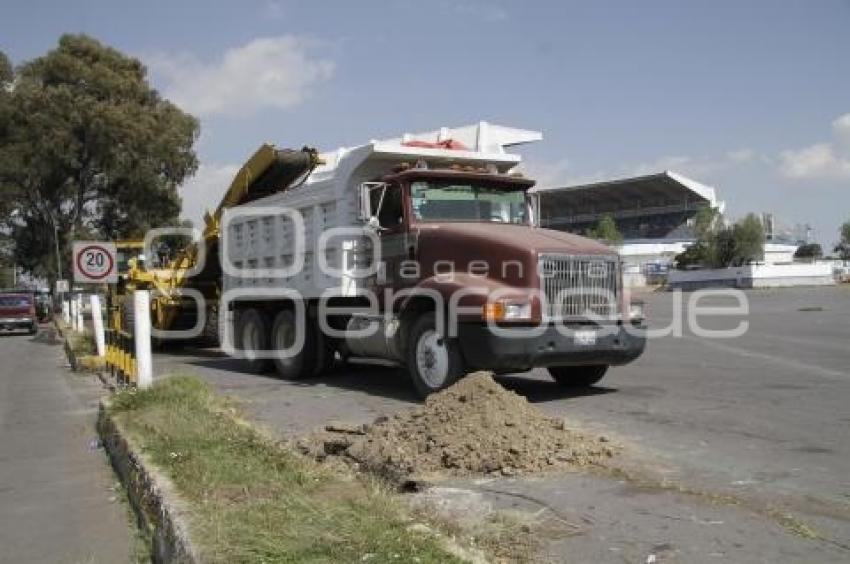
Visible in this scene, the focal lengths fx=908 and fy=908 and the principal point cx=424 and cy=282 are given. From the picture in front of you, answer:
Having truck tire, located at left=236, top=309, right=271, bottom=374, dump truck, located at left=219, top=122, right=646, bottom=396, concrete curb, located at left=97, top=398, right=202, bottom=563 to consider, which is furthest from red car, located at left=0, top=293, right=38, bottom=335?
concrete curb, located at left=97, top=398, right=202, bottom=563

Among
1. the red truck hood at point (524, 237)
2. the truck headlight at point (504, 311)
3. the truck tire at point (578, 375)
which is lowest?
the truck tire at point (578, 375)

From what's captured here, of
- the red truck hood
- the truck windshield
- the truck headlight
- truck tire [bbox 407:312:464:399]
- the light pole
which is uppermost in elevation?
the light pole

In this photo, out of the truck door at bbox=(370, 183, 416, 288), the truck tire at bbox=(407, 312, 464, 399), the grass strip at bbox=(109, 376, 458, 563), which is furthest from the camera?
the truck door at bbox=(370, 183, 416, 288)

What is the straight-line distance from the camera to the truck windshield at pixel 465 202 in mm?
10742

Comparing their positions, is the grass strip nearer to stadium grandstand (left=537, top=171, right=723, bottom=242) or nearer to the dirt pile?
the dirt pile

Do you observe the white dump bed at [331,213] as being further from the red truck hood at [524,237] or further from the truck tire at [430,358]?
the truck tire at [430,358]

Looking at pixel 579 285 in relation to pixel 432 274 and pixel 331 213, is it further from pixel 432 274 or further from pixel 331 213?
pixel 331 213

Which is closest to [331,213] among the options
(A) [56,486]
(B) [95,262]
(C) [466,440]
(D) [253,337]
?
(D) [253,337]

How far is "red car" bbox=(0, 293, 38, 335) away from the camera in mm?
36656

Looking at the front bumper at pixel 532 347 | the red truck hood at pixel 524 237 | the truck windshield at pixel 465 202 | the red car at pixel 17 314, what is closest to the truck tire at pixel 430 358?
the front bumper at pixel 532 347

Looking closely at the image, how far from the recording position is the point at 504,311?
9211 millimetres

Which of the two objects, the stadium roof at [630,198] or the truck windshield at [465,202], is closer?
the truck windshield at [465,202]

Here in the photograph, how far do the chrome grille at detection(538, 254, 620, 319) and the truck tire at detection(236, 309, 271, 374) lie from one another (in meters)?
5.72

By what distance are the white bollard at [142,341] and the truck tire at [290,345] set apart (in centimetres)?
253
